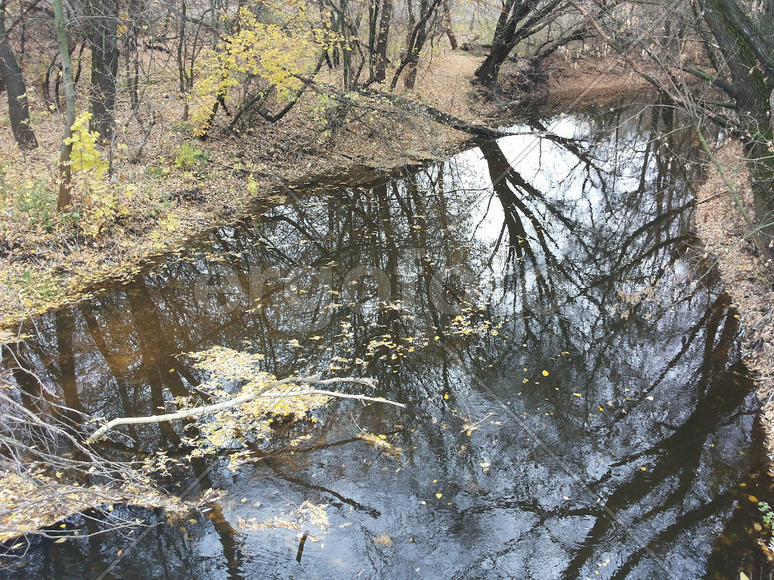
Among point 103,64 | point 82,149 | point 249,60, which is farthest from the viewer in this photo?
point 249,60

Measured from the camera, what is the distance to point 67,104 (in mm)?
9797

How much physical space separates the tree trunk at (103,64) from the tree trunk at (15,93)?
6.19 ft

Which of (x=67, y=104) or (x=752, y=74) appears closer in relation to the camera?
(x=752, y=74)

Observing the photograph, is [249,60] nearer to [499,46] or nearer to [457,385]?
[457,385]

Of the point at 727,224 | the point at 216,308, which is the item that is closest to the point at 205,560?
the point at 216,308

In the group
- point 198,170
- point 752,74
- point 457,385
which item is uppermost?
point 752,74

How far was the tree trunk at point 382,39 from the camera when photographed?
19.0 m

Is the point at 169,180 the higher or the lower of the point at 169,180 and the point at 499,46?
the lower

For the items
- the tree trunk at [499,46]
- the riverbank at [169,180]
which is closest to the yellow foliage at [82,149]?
the riverbank at [169,180]

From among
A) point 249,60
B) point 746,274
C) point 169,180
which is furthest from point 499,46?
point 746,274

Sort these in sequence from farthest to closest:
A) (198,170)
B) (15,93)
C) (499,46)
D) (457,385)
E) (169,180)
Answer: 1. (499,46)
2. (198,170)
3. (169,180)
4. (15,93)
5. (457,385)

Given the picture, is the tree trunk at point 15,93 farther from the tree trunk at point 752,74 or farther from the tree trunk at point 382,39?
the tree trunk at point 752,74

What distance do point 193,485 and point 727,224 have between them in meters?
11.7

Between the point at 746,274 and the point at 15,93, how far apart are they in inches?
671
